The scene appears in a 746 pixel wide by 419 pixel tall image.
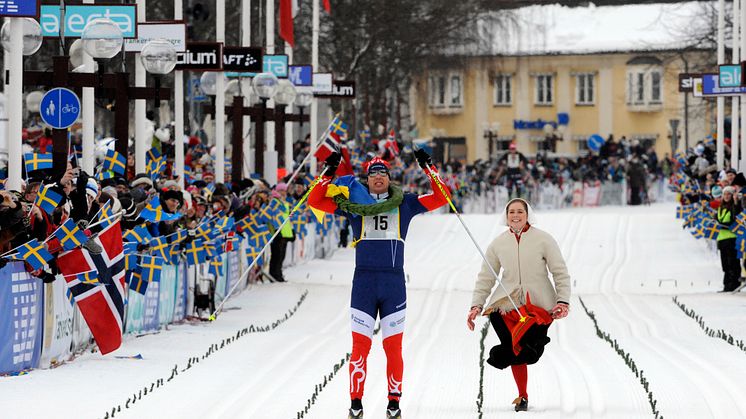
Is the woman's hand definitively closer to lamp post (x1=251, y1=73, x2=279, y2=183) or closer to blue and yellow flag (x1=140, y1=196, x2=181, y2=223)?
blue and yellow flag (x1=140, y1=196, x2=181, y2=223)

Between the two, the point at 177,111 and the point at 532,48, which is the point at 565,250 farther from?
the point at 532,48

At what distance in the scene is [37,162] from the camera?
1482 centimetres

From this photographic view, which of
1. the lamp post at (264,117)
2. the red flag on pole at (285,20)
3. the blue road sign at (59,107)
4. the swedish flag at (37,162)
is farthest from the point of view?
the red flag on pole at (285,20)

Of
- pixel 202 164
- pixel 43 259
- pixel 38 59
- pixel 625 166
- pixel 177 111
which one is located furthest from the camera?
pixel 625 166

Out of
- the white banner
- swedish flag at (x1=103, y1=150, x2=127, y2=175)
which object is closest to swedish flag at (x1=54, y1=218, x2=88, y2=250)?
swedish flag at (x1=103, y1=150, x2=127, y2=175)

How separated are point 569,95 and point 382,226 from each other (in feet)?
226

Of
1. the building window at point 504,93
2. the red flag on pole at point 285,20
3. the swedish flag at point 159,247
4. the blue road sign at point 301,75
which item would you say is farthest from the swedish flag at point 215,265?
the building window at point 504,93

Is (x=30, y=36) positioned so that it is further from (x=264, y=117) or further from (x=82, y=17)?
(x=264, y=117)

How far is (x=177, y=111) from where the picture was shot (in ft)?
73.8

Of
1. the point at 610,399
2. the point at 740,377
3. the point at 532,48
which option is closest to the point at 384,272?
the point at 610,399

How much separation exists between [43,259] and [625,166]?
38.8 meters

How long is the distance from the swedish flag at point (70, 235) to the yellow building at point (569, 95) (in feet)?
203

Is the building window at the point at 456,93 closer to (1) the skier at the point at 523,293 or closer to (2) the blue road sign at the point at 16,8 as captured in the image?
(2) the blue road sign at the point at 16,8

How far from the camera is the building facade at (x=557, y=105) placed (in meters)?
76.9
